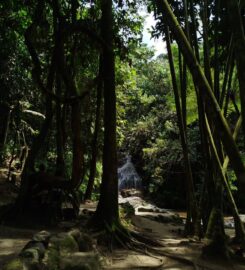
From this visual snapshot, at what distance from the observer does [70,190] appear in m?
7.35

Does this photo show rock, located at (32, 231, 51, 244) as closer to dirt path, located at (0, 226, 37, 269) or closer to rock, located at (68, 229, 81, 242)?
rock, located at (68, 229, 81, 242)

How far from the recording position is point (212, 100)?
→ 3740 mm

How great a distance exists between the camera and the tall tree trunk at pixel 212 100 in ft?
10.3

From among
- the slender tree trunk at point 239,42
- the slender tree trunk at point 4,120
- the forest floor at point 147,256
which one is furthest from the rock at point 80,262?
the slender tree trunk at point 4,120

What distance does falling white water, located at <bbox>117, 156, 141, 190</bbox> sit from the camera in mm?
21391

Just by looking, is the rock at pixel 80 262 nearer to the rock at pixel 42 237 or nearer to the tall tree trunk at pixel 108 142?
the rock at pixel 42 237

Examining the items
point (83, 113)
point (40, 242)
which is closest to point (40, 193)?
point (40, 242)

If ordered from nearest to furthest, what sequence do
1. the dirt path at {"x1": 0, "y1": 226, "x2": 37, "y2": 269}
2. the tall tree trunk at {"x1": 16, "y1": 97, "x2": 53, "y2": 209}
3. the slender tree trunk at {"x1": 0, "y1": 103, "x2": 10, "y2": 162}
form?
the dirt path at {"x1": 0, "y1": 226, "x2": 37, "y2": 269}
the tall tree trunk at {"x1": 16, "y1": 97, "x2": 53, "y2": 209}
the slender tree trunk at {"x1": 0, "y1": 103, "x2": 10, "y2": 162}

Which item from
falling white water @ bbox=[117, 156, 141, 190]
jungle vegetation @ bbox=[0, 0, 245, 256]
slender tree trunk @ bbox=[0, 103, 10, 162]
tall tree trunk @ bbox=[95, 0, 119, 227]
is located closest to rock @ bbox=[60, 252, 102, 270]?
jungle vegetation @ bbox=[0, 0, 245, 256]

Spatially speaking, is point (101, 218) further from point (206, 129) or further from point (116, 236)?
point (206, 129)

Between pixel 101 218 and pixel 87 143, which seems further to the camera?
pixel 87 143

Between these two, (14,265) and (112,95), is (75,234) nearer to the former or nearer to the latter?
(14,265)

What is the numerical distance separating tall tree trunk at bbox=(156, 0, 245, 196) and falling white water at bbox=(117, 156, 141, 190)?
17.8 meters

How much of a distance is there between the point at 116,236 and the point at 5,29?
6.89 m
